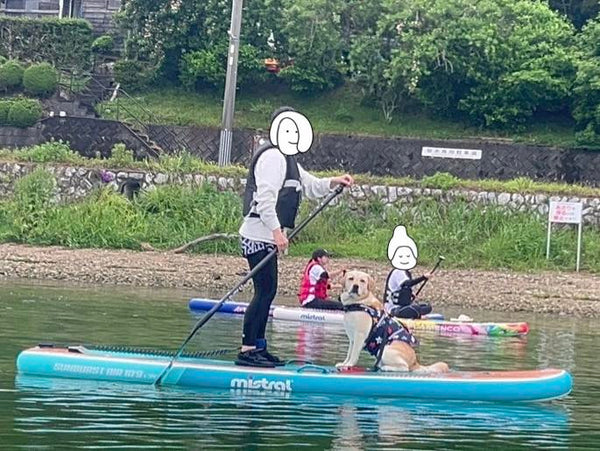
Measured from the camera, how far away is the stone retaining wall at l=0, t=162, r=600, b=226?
26.4 meters

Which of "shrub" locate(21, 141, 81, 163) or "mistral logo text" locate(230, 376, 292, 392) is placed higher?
"shrub" locate(21, 141, 81, 163)

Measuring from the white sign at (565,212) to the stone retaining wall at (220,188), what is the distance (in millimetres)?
1128

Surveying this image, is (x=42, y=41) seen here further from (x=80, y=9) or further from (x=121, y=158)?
(x=121, y=158)

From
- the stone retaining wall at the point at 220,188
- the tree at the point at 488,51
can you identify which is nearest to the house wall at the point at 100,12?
the tree at the point at 488,51

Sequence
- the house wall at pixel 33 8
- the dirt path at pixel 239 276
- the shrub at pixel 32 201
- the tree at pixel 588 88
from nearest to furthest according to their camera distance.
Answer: the dirt path at pixel 239 276
the shrub at pixel 32 201
the tree at pixel 588 88
the house wall at pixel 33 8

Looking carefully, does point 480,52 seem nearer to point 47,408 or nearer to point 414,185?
point 414,185

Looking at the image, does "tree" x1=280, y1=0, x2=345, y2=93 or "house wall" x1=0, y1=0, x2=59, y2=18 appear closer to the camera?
"tree" x1=280, y1=0, x2=345, y2=93

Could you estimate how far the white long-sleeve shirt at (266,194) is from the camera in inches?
405

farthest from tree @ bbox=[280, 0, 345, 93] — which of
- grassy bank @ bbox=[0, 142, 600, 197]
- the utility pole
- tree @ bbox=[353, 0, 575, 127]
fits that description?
grassy bank @ bbox=[0, 142, 600, 197]

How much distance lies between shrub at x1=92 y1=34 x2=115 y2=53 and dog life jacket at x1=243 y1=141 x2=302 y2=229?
30.0 metres

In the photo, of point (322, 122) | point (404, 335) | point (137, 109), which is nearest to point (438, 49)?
point (322, 122)

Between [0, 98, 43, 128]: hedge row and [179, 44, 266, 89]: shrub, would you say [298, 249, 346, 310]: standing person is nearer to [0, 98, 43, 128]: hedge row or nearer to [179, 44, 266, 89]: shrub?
[0, 98, 43, 128]: hedge row

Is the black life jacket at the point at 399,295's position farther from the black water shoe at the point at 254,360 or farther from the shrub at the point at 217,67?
the shrub at the point at 217,67
